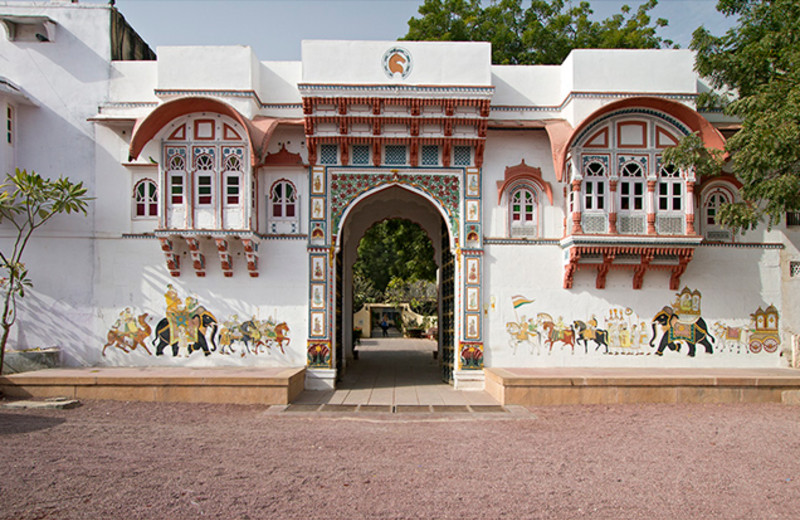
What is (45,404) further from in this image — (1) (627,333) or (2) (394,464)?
(1) (627,333)

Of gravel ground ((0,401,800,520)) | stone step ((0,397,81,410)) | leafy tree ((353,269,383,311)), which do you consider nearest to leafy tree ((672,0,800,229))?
gravel ground ((0,401,800,520))

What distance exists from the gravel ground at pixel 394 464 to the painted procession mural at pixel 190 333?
2.08 metres

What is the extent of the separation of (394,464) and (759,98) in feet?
27.0

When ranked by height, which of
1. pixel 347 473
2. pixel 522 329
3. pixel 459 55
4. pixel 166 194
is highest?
pixel 459 55

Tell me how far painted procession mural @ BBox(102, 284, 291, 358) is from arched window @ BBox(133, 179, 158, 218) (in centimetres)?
156

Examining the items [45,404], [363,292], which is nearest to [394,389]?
[45,404]

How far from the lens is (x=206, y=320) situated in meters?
11.9

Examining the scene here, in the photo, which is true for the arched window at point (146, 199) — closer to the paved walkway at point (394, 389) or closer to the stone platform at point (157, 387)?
the stone platform at point (157, 387)

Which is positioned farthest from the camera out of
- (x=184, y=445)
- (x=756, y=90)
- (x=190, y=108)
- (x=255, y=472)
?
(x=190, y=108)

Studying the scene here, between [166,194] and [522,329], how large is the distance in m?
7.29

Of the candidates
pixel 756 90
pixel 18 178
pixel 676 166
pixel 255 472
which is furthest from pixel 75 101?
pixel 756 90

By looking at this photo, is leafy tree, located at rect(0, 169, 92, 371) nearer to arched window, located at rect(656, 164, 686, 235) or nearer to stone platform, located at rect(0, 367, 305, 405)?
stone platform, located at rect(0, 367, 305, 405)

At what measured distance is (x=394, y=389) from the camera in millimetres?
12305

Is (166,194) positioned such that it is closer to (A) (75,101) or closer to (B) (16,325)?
(A) (75,101)
